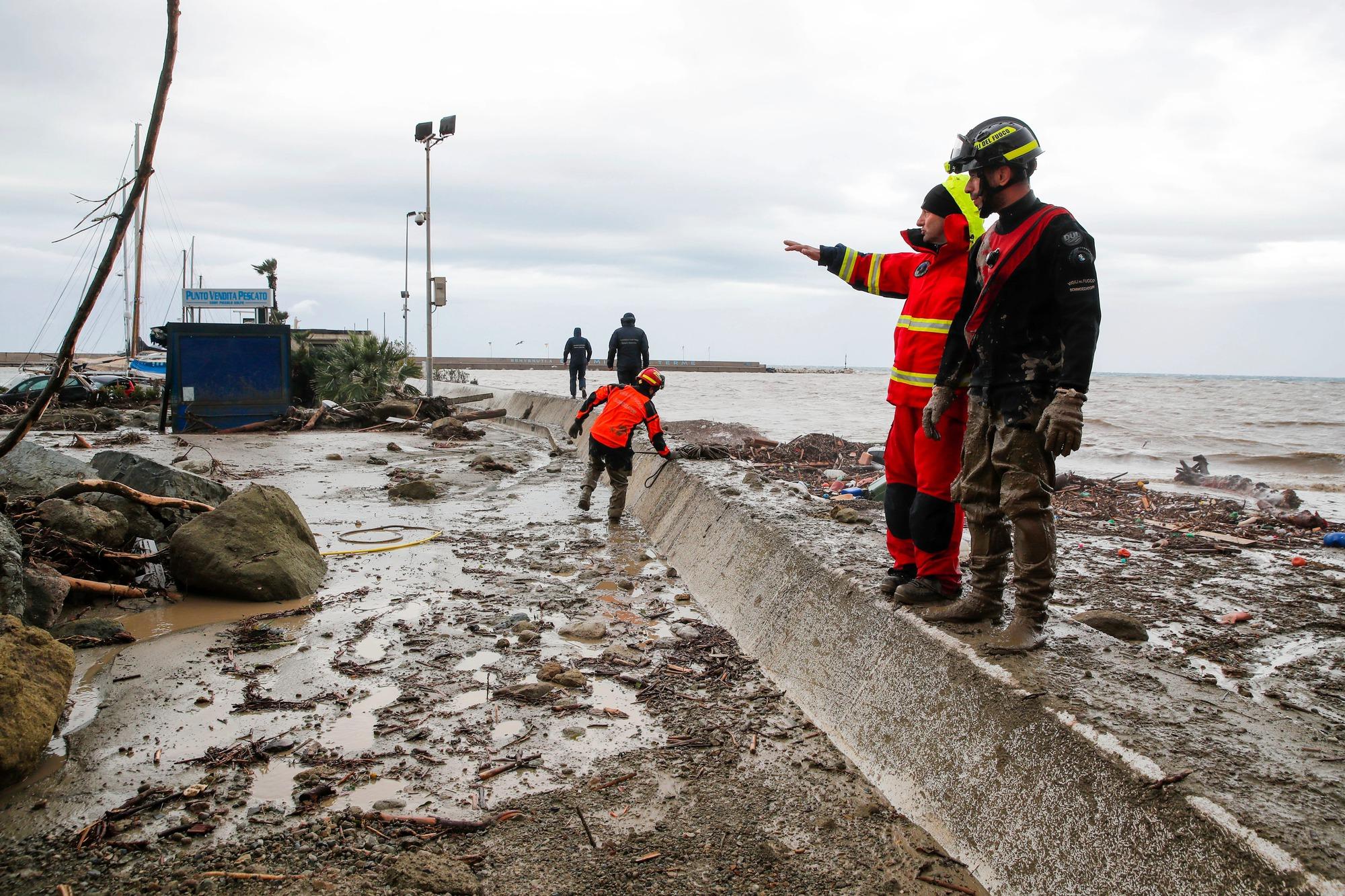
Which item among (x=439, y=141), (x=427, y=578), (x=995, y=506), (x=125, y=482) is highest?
(x=439, y=141)

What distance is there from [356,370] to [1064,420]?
2107 cm

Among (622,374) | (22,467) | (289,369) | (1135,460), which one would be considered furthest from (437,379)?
(22,467)

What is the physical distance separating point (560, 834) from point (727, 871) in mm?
556

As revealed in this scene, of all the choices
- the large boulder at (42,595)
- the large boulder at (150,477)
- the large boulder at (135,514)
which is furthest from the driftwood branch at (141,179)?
the large boulder at (150,477)

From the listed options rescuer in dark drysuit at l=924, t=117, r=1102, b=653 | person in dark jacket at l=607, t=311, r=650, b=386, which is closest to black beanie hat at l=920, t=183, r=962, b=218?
rescuer in dark drysuit at l=924, t=117, r=1102, b=653

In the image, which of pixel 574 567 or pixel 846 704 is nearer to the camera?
pixel 846 704

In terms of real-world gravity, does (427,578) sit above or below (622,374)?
below

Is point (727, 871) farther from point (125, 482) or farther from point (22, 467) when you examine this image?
point (22, 467)

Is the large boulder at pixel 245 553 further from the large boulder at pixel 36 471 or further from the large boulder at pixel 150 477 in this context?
the large boulder at pixel 36 471

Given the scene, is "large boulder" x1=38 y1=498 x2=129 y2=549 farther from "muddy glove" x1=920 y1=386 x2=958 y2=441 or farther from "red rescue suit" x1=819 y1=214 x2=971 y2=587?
"muddy glove" x1=920 y1=386 x2=958 y2=441

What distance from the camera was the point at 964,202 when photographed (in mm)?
3686

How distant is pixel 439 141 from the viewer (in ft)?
81.6

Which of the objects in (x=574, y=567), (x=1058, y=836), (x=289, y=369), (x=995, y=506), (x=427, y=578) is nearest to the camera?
(x=1058, y=836)

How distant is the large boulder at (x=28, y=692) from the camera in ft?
9.75
